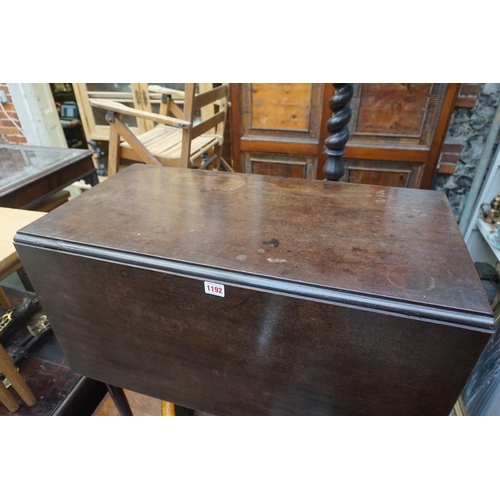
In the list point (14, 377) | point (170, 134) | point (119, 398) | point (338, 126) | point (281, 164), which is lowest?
point (119, 398)

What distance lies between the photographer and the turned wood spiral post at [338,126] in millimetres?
1017

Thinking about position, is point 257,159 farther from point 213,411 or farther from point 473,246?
point 213,411

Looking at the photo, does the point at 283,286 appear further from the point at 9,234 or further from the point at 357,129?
the point at 357,129

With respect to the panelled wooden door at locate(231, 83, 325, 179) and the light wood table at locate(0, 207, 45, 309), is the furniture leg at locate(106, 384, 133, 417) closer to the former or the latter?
the light wood table at locate(0, 207, 45, 309)

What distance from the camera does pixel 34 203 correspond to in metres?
1.32

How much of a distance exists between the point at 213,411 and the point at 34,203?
42.6 inches

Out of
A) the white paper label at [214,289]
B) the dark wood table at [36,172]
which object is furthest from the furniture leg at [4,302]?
the white paper label at [214,289]

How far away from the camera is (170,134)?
1.99 metres

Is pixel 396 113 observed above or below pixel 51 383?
above

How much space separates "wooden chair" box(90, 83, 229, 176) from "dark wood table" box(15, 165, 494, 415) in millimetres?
790

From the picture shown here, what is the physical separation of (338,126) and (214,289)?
2.49ft

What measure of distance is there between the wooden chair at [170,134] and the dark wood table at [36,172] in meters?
0.18

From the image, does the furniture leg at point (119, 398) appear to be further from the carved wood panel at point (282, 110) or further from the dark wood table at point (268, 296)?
the carved wood panel at point (282, 110)

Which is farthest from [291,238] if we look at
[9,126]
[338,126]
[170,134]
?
[9,126]
